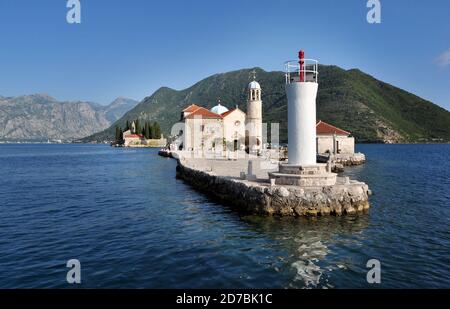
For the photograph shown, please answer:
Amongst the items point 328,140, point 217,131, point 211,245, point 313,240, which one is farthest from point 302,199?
point 217,131

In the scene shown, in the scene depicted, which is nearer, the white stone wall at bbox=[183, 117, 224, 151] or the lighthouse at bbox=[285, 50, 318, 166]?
the lighthouse at bbox=[285, 50, 318, 166]

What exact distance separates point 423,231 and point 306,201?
5283mm

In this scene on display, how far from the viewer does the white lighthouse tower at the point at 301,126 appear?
2022cm

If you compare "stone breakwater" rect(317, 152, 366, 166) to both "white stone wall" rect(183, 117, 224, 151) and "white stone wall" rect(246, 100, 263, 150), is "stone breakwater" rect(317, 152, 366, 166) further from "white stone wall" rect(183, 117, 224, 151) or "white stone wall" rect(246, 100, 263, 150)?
"white stone wall" rect(183, 117, 224, 151)

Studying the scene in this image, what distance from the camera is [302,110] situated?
2067 cm

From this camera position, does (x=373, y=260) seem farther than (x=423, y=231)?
No

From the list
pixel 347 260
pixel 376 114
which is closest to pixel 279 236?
pixel 347 260

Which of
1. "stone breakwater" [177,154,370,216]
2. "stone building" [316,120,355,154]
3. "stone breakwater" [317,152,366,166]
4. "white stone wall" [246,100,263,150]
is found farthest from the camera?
"white stone wall" [246,100,263,150]

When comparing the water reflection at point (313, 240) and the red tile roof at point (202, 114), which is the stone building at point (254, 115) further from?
the water reflection at point (313, 240)

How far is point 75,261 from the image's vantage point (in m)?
12.1

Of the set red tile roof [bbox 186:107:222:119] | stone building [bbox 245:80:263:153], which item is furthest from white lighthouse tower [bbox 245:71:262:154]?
red tile roof [bbox 186:107:222:119]

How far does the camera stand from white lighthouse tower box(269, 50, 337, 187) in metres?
20.2

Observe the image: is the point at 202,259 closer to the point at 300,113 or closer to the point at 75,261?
the point at 75,261

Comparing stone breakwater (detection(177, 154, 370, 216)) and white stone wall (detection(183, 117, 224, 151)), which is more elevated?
white stone wall (detection(183, 117, 224, 151))
